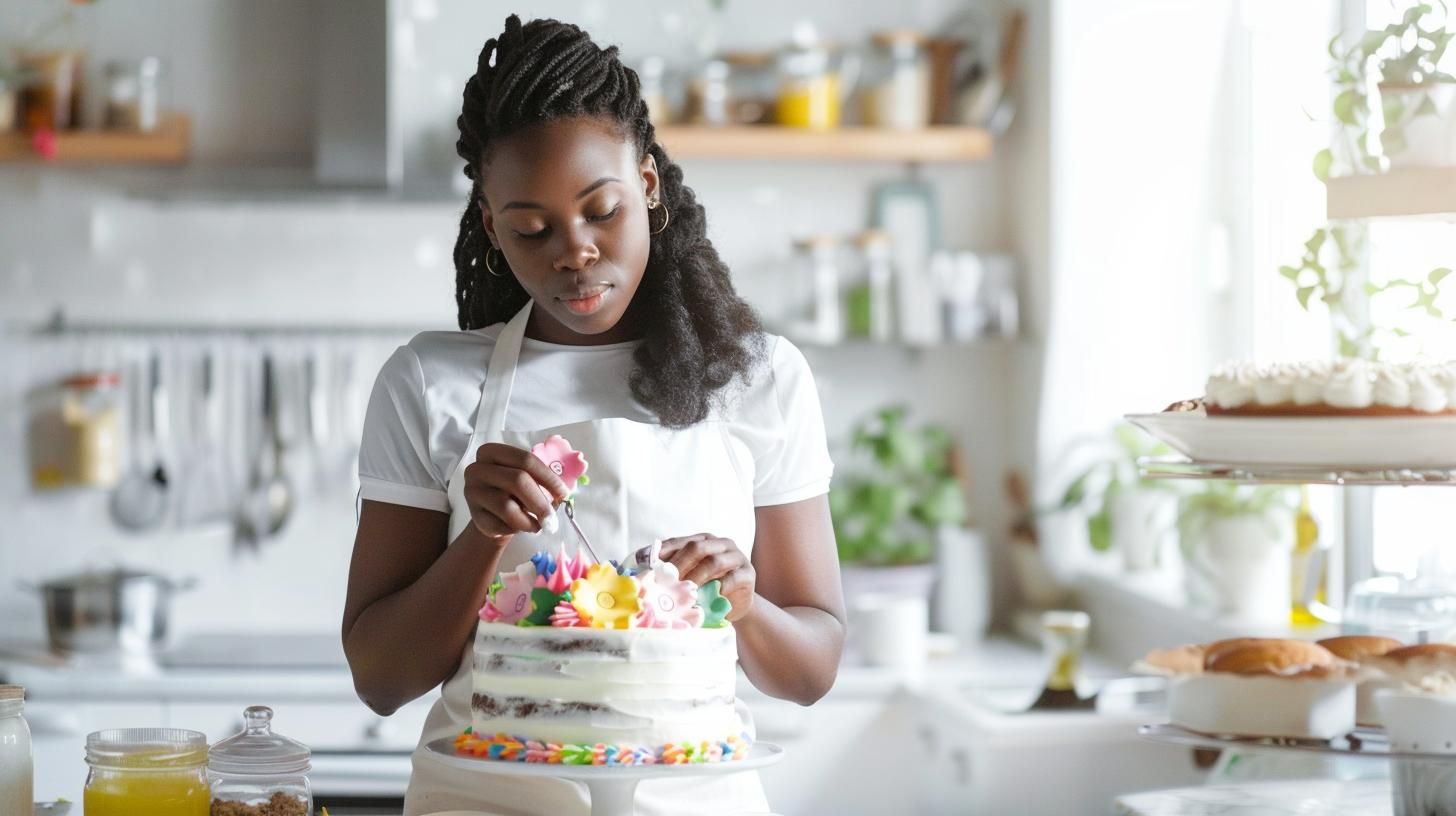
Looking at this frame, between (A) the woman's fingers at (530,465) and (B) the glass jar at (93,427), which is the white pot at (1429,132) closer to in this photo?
(A) the woman's fingers at (530,465)

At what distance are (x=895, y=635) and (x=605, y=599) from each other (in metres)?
1.82

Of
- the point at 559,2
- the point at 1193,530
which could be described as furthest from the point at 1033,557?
the point at 559,2

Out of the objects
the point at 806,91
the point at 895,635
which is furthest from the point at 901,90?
the point at 895,635

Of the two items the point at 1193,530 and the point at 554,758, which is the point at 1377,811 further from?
the point at 1193,530

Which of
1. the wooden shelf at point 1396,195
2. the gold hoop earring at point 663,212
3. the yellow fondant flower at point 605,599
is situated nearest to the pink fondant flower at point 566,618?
the yellow fondant flower at point 605,599

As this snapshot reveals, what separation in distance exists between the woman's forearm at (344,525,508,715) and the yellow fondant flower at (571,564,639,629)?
0.35ft

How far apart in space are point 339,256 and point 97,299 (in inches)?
19.9

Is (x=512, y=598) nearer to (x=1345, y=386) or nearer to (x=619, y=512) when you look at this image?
(x=619, y=512)

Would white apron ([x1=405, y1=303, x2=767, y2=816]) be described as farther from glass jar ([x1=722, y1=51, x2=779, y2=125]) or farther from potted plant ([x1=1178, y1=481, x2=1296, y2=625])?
glass jar ([x1=722, y1=51, x2=779, y2=125])

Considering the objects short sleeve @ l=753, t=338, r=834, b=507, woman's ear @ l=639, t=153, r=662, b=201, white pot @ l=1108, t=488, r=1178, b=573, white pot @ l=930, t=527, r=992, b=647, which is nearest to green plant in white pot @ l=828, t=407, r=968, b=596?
white pot @ l=930, t=527, r=992, b=647

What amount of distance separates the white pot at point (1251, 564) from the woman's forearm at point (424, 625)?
5.22 ft

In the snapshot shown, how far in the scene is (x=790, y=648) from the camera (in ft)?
4.28

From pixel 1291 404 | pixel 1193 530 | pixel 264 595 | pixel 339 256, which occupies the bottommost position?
pixel 264 595

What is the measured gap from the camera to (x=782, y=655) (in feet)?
4.27
